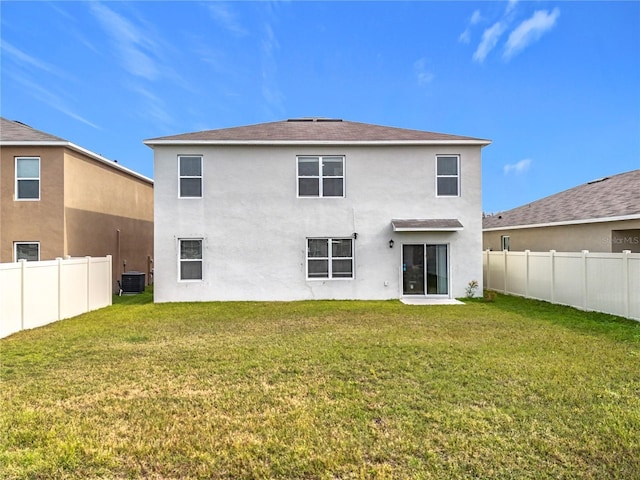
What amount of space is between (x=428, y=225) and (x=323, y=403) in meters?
10.3

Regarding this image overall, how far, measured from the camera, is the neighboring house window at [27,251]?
14.4 metres

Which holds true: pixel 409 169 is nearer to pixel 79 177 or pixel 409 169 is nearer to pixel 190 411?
pixel 190 411

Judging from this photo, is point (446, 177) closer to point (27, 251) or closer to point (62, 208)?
point (62, 208)

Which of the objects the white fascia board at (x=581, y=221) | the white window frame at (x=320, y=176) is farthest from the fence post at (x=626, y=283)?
the white window frame at (x=320, y=176)

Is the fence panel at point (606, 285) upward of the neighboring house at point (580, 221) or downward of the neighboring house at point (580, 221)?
downward

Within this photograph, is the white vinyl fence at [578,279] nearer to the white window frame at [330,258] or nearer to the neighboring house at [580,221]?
the neighboring house at [580,221]

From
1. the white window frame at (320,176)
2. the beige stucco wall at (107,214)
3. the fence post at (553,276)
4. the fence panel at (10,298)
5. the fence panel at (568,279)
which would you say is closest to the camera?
the fence panel at (10,298)

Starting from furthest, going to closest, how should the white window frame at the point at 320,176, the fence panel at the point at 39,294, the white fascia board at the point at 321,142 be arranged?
1. the white window frame at the point at 320,176
2. the white fascia board at the point at 321,142
3. the fence panel at the point at 39,294

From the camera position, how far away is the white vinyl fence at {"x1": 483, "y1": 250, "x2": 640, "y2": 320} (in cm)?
998

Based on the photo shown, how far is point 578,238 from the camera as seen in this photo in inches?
627

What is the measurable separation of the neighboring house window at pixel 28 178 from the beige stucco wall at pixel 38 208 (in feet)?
0.59

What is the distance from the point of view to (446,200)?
47.2ft

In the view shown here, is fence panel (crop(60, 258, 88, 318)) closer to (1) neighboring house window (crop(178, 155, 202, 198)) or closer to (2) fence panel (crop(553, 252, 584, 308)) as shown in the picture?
(1) neighboring house window (crop(178, 155, 202, 198))

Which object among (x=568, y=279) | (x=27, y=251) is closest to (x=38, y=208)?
(x=27, y=251)
